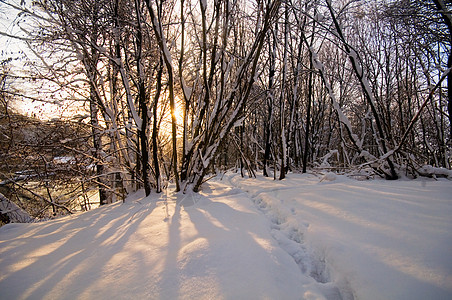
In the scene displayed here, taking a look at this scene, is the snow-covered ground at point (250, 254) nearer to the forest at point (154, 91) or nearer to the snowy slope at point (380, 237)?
the snowy slope at point (380, 237)

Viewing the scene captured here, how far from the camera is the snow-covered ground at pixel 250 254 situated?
0.86 meters

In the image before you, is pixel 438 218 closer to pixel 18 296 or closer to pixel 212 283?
pixel 212 283

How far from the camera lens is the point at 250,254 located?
45.6 inches

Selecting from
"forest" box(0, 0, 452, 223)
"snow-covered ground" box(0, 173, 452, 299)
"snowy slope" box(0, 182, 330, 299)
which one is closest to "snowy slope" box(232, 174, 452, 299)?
"snow-covered ground" box(0, 173, 452, 299)

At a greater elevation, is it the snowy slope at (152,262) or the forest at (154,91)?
the forest at (154,91)

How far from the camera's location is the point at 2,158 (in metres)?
3.42

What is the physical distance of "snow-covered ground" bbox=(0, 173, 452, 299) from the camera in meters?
0.86

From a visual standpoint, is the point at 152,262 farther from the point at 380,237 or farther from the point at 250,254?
the point at 380,237

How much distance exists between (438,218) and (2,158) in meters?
5.78

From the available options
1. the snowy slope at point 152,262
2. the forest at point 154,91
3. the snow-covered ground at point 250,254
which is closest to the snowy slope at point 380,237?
the snow-covered ground at point 250,254

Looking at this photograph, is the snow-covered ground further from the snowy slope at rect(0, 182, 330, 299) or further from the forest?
the forest

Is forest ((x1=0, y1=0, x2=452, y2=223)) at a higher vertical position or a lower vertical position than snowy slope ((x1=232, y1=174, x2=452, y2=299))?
higher

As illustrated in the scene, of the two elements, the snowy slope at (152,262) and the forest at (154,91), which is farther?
the forest at (154,91)

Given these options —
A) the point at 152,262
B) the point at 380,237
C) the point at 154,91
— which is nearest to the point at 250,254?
the point at 152,262
